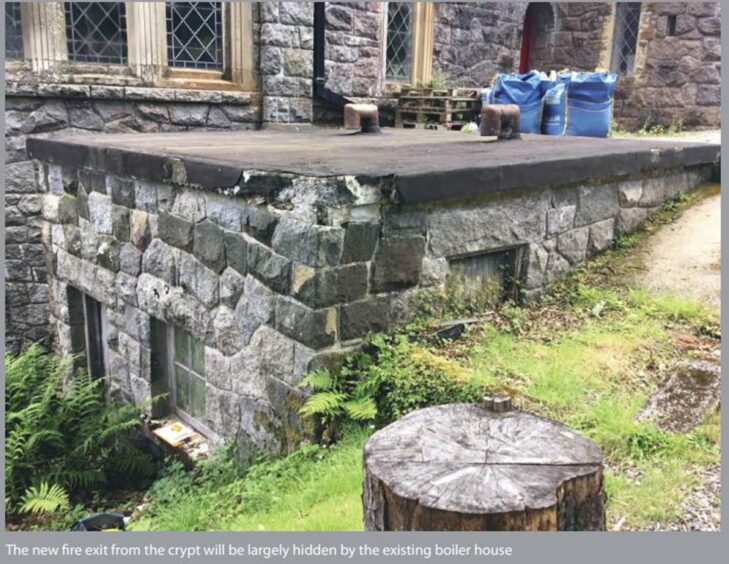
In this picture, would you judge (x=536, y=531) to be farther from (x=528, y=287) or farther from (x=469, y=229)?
(x=528, y=287)

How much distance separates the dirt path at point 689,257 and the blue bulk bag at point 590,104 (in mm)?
4355

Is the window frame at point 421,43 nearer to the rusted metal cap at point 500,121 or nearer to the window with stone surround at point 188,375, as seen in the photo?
the rusted metal cap at point 500,121

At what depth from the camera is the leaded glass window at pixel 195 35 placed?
7757 millimetres

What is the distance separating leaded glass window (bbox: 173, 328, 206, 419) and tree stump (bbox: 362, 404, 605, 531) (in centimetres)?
289

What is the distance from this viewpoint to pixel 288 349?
398 centimetres

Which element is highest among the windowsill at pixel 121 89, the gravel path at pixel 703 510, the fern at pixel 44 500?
the windowsill at pixel 121 89

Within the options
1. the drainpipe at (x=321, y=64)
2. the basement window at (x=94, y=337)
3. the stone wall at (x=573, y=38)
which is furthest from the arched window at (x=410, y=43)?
the basement window at (x=94, y=337)

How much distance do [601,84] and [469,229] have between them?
6.66 metres

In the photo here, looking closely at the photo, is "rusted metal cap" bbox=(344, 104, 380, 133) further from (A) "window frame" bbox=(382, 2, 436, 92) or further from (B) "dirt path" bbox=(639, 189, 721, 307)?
(A) "window frame" bbox=(382, 2, 436, 92)

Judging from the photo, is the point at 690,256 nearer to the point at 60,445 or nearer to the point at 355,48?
the point at 60,445

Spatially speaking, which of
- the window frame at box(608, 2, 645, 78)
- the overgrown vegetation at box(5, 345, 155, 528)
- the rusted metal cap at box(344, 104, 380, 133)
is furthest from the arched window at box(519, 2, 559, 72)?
the overgrown vegetation at box(5, 345, 155, 528)

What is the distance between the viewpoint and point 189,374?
5332 mm

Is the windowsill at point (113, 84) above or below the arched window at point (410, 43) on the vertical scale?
below

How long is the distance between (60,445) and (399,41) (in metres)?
7.73
